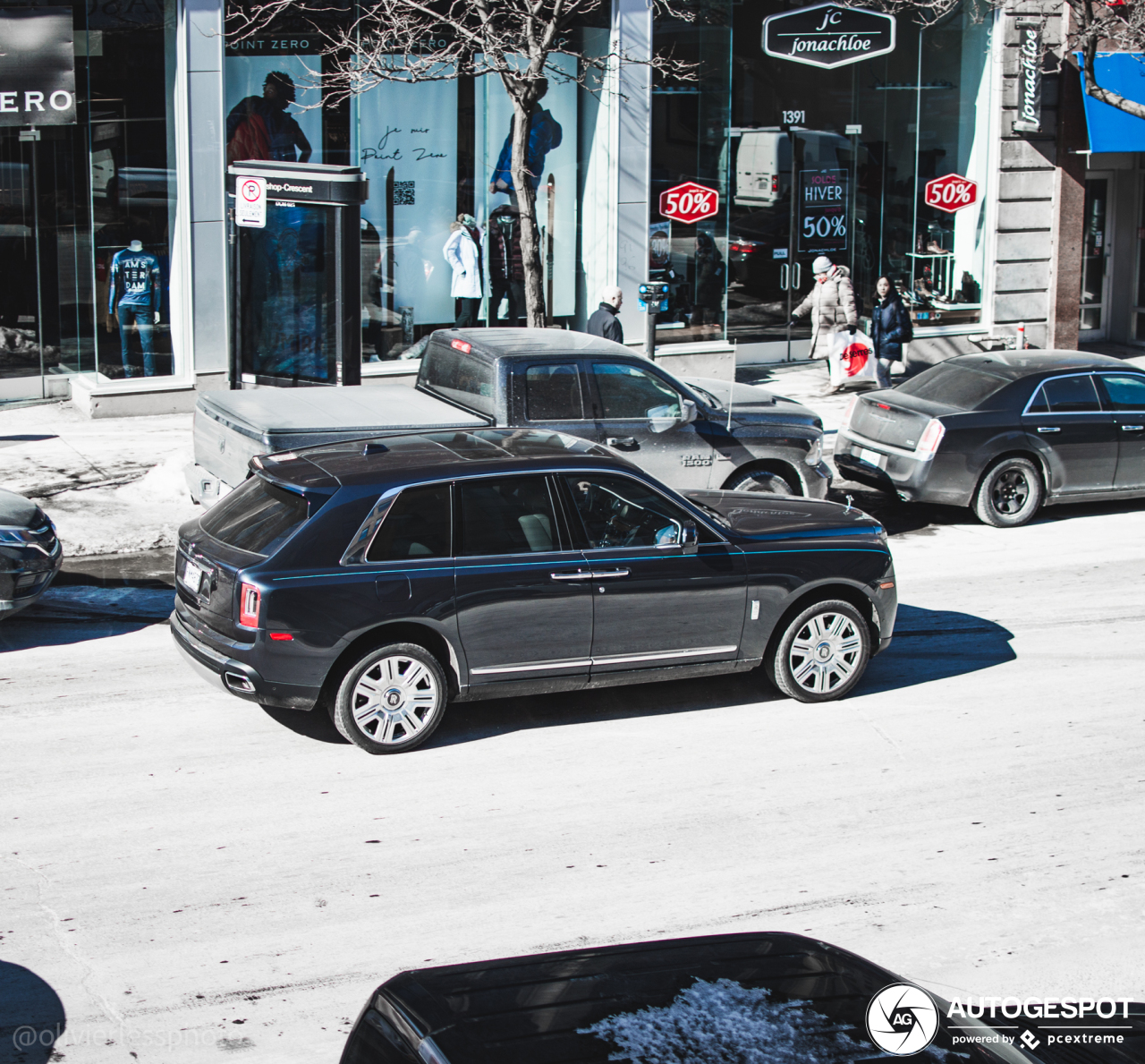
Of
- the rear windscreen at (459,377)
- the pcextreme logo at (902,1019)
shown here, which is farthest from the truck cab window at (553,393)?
the pcextreme logo at (902,1019)

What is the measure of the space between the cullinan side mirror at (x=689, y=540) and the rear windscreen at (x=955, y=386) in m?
6.00

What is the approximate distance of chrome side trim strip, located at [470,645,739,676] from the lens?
7.56m

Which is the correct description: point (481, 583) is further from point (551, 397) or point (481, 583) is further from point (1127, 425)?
point (1127, 425)

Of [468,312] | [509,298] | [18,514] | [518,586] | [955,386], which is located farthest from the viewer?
[509,298]

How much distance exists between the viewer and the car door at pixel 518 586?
7453 millimetres

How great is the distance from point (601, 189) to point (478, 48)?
271 centimetres

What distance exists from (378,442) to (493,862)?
9.28 feet

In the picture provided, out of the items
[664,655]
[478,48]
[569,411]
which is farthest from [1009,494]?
[478,48]

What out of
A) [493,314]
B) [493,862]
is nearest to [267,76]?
[493,314]

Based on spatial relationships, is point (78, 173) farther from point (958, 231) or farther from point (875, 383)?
point (958, 231)

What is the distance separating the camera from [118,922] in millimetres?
5621

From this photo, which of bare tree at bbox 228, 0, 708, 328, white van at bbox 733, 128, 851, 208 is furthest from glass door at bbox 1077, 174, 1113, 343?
bare tree at bbox 228, 0, 708, 328

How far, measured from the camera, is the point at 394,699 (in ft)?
24.3

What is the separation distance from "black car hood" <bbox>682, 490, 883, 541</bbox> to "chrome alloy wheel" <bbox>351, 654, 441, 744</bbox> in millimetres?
2032
